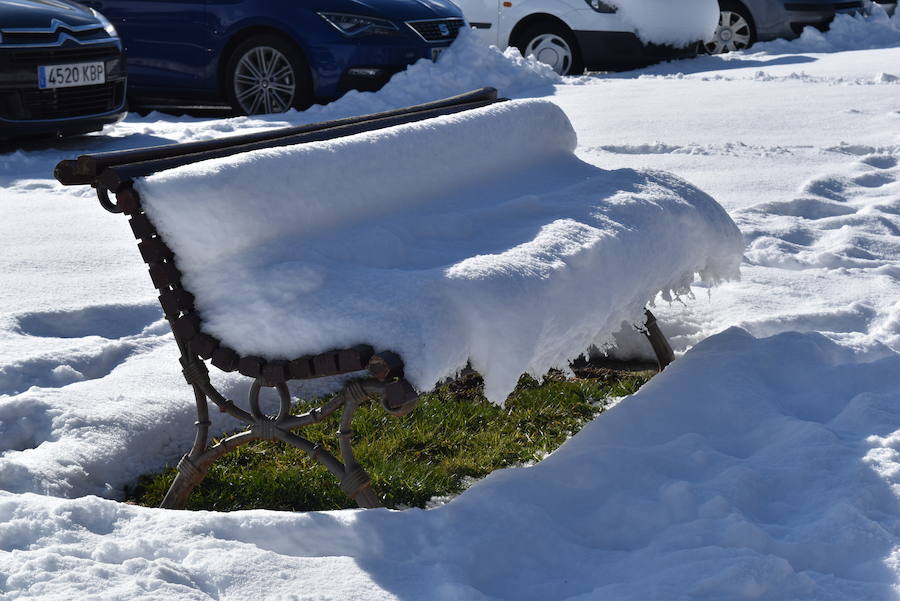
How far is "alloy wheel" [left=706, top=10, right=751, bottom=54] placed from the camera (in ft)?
42.8

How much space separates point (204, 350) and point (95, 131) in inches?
225

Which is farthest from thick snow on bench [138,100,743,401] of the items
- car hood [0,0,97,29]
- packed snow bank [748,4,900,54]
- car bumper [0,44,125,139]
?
packed snow bank [748,4,900,54]

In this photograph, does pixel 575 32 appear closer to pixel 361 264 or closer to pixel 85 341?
pixel 85 341

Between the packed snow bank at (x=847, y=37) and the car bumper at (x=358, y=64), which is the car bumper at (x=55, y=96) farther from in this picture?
the packed snow bank at (x=847, y=37)

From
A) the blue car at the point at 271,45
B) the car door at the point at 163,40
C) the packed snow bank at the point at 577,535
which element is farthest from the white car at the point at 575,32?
Result: the packed snow bank at the point at 577,535

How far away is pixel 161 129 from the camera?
845 cm

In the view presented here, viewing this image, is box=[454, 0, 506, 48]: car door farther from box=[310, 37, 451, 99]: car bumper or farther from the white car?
box=[310, 37, 451, 99]: car bumper

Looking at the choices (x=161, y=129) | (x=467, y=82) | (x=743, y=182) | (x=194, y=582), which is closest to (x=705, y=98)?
(x=467, y=82)

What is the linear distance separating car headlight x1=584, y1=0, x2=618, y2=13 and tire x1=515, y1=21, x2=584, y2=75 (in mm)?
323

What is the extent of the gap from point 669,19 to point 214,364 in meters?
9.15

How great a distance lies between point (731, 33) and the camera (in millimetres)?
13055

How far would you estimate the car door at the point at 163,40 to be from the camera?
30.2 feet

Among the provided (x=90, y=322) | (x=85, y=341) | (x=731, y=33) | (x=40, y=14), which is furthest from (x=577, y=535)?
(x=731, y=33)

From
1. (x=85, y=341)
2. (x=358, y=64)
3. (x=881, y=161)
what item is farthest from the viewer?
(x=358, y=64)
